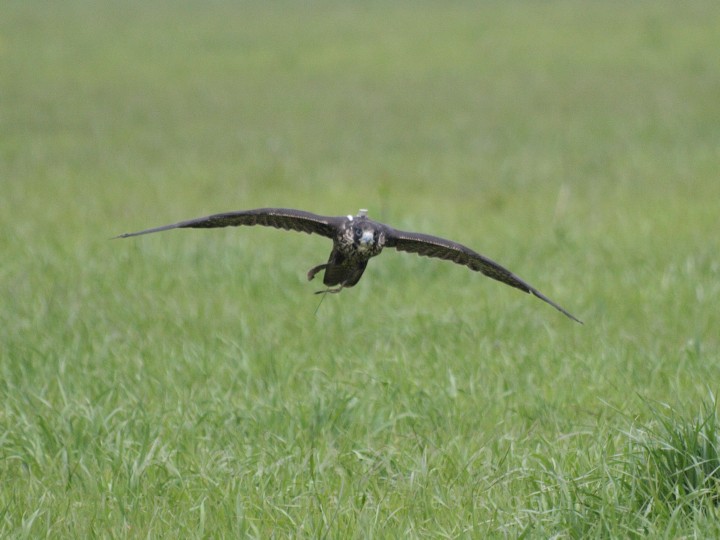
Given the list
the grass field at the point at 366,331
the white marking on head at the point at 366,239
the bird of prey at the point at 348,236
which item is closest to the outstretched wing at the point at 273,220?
the bird of prey at the point at 348,236

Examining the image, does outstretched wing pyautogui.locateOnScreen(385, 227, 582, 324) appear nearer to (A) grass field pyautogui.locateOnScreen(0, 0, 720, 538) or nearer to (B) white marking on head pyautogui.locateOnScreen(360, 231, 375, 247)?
(B) white marking on head pyautogui.locateOnScreen(360, 231, 375, 247)

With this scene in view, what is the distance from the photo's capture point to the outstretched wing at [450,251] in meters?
3.20

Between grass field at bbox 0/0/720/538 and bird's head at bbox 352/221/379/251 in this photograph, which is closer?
bird's head at bbox 352/221/379/251

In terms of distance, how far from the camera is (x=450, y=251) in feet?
11.5

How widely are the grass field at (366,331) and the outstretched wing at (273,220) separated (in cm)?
108

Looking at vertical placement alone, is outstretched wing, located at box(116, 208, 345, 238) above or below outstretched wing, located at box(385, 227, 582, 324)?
above

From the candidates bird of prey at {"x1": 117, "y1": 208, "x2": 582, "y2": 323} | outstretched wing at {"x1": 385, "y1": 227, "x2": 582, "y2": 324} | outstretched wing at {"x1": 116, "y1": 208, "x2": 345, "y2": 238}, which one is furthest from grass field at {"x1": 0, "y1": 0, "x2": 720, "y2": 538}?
outstretched wing at {"x1": 116, "y1": 208, "x2": 345, "y2": 238}

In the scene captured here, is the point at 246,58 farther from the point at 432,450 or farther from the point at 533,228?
the point at 432,450

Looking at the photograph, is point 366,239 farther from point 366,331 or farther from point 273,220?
point 366,331

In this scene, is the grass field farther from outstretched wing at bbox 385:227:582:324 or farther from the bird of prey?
the bird of prey

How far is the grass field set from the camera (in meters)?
3.93

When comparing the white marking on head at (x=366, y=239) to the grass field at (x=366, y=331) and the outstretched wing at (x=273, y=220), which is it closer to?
the outstretched wing at (x=273, y=220)

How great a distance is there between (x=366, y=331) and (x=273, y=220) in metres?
3.15

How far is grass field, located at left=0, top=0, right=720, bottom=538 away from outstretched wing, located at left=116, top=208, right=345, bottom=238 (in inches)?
42.7
